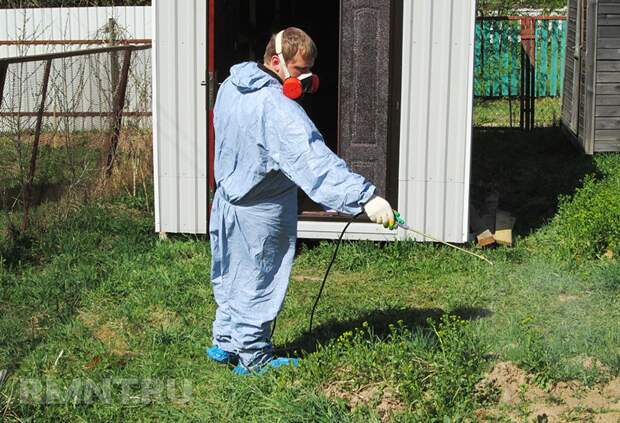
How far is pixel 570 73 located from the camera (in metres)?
15.1

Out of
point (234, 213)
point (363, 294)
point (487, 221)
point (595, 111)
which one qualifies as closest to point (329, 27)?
point (595, 111)

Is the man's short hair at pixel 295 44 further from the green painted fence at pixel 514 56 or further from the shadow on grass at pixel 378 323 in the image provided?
the green painted fence at pixel 514 56

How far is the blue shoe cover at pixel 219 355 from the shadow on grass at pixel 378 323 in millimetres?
338

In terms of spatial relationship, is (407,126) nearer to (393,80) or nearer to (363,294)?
(393,80)

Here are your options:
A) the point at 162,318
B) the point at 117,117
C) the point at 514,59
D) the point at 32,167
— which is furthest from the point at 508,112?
the point at 162,318

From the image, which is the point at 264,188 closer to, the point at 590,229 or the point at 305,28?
the point at 590,229

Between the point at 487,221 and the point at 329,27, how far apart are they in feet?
19.9

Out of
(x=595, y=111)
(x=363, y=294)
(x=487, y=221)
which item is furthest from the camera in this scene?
(x=595, y=111)

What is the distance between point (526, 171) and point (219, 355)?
7.39 m

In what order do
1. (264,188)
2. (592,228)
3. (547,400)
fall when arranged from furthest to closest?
(592,228)
(264,188)
(547,400)

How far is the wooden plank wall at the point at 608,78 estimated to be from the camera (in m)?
12.2

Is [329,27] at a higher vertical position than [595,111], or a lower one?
higher

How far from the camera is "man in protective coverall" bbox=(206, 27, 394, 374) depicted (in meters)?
4.70

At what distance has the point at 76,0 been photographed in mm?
22250
